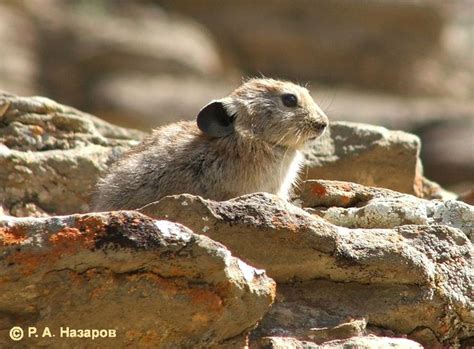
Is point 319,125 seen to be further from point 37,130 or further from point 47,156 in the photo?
point 37,130

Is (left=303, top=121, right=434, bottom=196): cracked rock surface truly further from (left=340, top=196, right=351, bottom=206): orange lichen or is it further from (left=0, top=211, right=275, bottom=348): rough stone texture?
(left=0, top=211, right=275, bottom=348): rough stone texture

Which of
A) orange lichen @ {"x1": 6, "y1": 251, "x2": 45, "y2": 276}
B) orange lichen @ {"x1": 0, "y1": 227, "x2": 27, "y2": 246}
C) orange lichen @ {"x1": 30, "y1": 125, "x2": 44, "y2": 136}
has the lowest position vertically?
orange lichen @ {"x1": 6, "y1": 251, "x2": 45, "y2": 276}

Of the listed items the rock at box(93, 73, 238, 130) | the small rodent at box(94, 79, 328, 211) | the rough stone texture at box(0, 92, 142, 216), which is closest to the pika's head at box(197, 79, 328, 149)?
the small rodent at box(94, 79, 328, 211)

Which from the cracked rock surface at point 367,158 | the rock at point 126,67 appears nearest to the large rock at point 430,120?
the rock at point 126,67

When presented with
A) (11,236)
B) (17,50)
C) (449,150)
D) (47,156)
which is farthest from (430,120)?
(11,236)

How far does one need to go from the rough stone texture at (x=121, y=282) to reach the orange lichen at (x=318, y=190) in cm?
223

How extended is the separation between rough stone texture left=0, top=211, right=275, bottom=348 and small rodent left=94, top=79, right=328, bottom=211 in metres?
2.27

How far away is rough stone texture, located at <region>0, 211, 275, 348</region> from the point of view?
4.98m

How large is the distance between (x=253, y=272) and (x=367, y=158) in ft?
13.5

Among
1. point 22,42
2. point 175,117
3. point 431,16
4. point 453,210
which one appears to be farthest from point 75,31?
point 453,210

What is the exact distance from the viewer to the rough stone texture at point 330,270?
5.65 metres

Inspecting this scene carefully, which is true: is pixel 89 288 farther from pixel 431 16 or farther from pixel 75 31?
pixel 431 16

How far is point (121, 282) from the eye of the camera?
5070 millimetres

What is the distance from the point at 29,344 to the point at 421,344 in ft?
7.15
